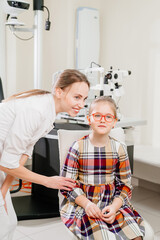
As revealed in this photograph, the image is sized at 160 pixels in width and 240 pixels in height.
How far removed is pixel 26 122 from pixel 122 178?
24.2 inches

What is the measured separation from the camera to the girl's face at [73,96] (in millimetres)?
1377

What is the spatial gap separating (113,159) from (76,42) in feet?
7.80

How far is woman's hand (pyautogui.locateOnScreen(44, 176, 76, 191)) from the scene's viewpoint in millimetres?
1415

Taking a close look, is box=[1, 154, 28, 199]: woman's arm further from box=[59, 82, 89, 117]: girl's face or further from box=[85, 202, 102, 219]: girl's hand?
box=[85, 202, 102, 219]: girl's hand

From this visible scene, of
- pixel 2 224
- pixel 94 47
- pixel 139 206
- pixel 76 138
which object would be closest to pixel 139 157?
pixel 139 206

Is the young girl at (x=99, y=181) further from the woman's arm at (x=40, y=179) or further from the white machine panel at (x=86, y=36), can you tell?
the white machine panel at (x=86, y=36)

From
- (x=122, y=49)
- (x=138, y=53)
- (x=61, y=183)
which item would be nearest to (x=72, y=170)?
(x=61, y=183)

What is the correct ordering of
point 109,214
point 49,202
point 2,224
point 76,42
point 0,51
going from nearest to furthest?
1. point 2,224
2. point 109,214
3. point 49,202
4. point 0,51
5. point 76,42

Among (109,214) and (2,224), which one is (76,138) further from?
(2,224)

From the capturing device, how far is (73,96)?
138cm

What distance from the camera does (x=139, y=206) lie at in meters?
2.90

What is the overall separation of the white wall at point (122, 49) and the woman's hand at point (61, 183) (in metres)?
1.98

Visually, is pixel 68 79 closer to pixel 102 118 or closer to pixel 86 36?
pixel 102 118

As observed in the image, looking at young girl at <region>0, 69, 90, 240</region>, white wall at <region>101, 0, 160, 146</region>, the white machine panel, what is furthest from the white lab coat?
the white machine panel
